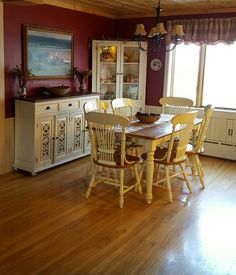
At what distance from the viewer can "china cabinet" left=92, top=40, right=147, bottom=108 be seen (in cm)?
579

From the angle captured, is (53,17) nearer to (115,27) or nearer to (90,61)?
(90,61)

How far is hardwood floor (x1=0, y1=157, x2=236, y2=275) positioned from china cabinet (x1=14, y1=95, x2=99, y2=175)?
27 cm

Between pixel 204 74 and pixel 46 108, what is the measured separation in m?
2.80

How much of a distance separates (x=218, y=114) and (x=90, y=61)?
2306 millimetres

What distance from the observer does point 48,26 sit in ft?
16.2

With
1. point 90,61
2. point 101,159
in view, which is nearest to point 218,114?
point 90,61

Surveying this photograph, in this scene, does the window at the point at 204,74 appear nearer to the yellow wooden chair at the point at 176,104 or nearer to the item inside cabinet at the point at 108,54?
the yellow wooden chair at the point at 176,104

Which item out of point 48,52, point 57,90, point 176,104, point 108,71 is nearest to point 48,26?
point 48,52

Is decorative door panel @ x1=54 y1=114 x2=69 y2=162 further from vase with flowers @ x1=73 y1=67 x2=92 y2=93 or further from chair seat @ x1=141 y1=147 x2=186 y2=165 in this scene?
chair seat @ x1=141 y1=147 x2=186 y2=165

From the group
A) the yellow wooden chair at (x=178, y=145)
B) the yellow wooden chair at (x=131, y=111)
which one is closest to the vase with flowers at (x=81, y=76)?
the yellow wooden chair at (x=131, y=111)

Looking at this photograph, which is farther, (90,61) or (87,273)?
(90,61)

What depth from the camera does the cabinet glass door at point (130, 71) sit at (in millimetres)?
5930

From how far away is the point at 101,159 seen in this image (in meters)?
3.74

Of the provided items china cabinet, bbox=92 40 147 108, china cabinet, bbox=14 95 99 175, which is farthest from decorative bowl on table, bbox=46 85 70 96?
china cabinet, bbox=92 40 147 108
